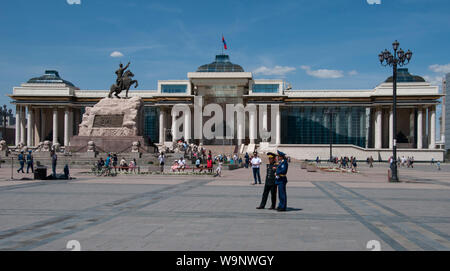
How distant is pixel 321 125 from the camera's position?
8719 centimetres

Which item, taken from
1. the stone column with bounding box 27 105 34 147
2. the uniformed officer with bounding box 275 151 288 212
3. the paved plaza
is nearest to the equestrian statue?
the paved plaza

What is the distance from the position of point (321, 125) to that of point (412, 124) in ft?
54.3

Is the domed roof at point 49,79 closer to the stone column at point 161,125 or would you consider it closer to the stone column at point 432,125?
the stone column at point 161,125

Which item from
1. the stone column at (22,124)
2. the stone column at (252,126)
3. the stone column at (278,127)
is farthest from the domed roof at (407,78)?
the stone column at (22,124)

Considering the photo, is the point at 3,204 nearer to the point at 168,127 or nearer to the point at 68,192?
the point at 68,192

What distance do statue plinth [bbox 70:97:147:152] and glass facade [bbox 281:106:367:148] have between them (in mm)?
49777

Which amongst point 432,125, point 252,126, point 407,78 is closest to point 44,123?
point 252,126

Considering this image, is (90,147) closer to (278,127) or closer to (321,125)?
(278,127)

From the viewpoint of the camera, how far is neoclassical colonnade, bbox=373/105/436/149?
267 feet

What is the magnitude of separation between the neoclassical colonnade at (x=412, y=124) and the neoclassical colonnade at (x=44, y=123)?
5841 centimetres

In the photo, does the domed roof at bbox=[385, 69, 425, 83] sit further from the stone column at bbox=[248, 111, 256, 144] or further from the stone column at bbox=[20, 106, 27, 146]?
the stone column at bbox=[20, 106, 27, 146]

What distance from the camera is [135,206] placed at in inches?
523

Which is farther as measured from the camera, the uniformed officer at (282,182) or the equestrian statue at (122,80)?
the equestrian statue at (122,80)

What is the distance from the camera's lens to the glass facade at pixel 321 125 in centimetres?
8594
